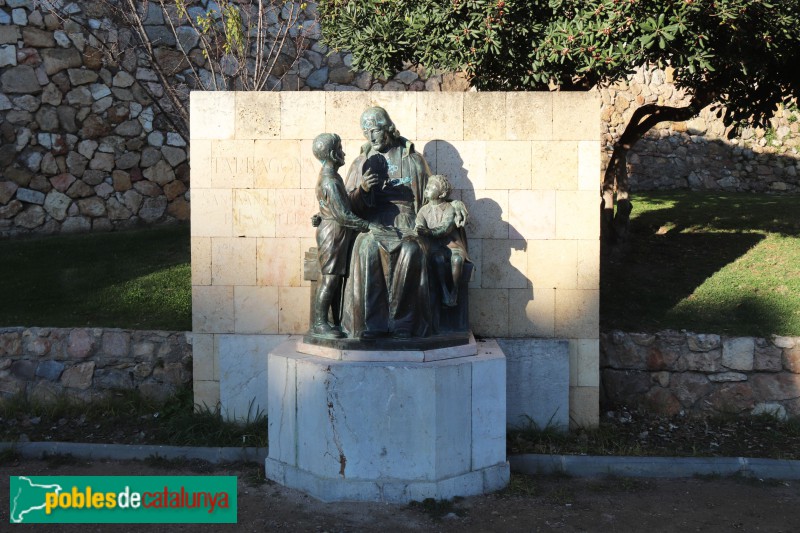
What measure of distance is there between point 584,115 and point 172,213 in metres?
6.83

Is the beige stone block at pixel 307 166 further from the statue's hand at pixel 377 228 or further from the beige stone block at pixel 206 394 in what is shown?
the beige stone block at pixel 206 394

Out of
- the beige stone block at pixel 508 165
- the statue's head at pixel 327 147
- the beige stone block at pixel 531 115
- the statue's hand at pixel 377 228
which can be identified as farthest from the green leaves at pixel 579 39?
the statue's hand at pixel 377 228

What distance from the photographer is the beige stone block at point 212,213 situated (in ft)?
19.7

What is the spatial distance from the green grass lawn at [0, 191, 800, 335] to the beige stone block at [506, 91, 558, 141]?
1888mm

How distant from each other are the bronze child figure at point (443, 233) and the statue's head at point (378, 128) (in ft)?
1.35

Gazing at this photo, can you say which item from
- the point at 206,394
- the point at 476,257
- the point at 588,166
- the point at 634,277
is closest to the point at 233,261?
the point at 206,394

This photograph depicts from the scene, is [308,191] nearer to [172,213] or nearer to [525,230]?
[525,230]

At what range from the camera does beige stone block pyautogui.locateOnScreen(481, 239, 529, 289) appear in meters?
5.93

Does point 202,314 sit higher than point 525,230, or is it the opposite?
point 525,230

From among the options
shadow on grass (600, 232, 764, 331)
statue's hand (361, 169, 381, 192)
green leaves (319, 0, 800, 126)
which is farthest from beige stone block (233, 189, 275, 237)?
shadow on grass (600, 232, 764, 331)

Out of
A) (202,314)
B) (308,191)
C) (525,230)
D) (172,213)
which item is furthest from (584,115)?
(172,213)

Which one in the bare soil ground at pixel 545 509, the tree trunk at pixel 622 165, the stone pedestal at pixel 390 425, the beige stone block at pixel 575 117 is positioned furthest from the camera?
the tree trunk at pixel 622 165

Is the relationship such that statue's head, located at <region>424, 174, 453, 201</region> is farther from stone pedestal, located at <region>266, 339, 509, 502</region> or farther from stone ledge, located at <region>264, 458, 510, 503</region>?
stone ledge, located at <region>264, 458, 510, 503</region>

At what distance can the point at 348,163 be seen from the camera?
592cm
